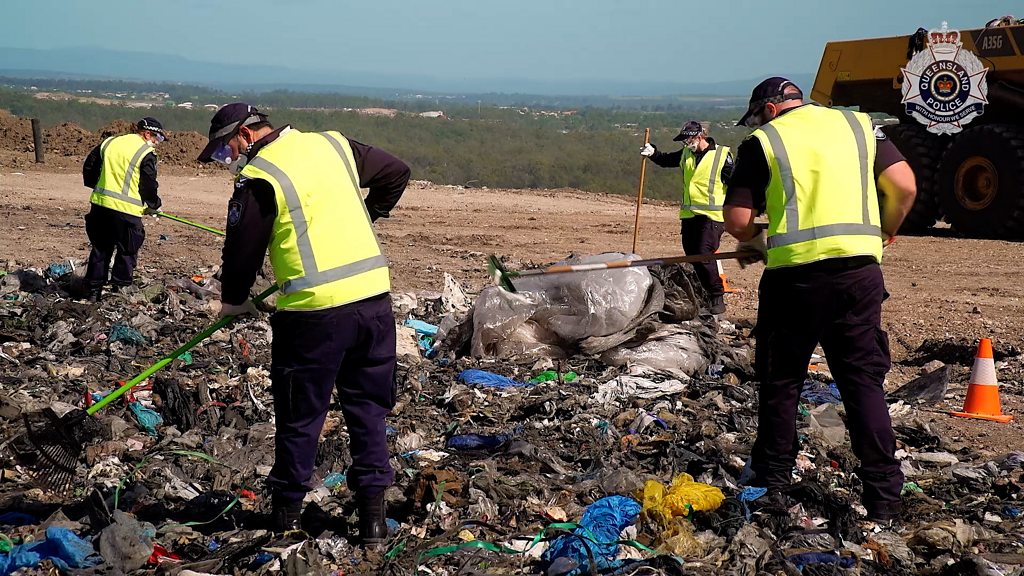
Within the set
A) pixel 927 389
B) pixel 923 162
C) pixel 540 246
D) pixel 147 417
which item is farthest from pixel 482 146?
pixel 147 417

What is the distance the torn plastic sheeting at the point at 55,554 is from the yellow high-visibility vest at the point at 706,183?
5.57 m

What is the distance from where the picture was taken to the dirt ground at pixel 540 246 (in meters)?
8.00

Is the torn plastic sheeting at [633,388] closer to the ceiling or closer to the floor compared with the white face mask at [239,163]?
closer to the floor

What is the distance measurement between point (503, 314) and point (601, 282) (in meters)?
0.69

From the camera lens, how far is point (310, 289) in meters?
3.73

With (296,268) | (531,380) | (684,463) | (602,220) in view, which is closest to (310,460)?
(296,268)

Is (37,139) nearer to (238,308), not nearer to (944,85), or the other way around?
(944,85)

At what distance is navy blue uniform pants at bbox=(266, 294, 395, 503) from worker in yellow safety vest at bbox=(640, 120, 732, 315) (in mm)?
4637

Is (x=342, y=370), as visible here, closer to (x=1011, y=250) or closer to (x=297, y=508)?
(x=297, y=508)

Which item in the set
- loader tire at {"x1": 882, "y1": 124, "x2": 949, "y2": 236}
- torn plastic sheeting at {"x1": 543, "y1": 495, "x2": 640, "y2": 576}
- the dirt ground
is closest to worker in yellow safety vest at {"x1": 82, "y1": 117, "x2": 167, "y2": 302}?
the dirt ground

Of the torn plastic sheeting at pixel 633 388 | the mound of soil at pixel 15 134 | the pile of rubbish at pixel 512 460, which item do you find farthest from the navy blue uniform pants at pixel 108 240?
the mound of soil at pixel 15 134

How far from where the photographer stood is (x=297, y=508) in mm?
3992

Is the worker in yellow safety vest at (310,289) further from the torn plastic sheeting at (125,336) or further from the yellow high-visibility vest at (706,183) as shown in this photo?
the yellow high-visibility vest at (706,183)

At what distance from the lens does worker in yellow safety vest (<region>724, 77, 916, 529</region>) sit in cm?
404
